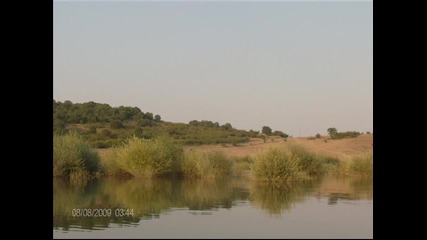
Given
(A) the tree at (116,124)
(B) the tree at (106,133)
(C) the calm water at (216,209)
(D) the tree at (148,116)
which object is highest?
(D) the tree at (148,116)

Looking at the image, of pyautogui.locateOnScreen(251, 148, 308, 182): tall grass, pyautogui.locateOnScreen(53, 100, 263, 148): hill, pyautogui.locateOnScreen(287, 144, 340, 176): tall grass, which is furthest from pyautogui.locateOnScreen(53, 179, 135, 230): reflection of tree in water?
pyautogui.locateOnScreen(53, 100, 263, 148): hill

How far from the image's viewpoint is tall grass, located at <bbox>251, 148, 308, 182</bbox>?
1744cm

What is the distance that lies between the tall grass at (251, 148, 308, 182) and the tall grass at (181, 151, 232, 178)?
215 cm

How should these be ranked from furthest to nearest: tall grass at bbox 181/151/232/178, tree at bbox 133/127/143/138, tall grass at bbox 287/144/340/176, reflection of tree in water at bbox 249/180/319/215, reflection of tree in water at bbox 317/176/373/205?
tree at bbox 133/127/143/138 → tall grass at bbox 287/144/340/176 → tall grass at bbox 181/151/232/178 → reflection of tree in water at bbox 317/176/373/205 → reflection of tree in water at bbox 249/180/319/215

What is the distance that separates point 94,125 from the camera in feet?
164

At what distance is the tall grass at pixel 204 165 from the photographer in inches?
753

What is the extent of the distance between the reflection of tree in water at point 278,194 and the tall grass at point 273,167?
39 centimetres

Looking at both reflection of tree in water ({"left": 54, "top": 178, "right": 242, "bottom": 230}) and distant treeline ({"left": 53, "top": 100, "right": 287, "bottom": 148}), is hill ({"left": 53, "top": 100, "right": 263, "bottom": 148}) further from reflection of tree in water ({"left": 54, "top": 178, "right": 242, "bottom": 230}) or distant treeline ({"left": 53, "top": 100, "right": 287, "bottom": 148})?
reflection of tree in water ({"left": 54, "top": 178, "right": 242, "bottom": 230})

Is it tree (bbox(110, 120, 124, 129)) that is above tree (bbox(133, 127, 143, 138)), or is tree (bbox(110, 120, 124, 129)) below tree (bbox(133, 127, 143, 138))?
above

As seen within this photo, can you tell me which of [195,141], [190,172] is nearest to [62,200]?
[190,172]

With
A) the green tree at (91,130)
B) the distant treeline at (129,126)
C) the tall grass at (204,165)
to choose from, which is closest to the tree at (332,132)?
the distant treeline at (129,126)

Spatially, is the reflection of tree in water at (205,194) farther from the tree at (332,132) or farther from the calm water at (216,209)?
the tree at (332,132)
